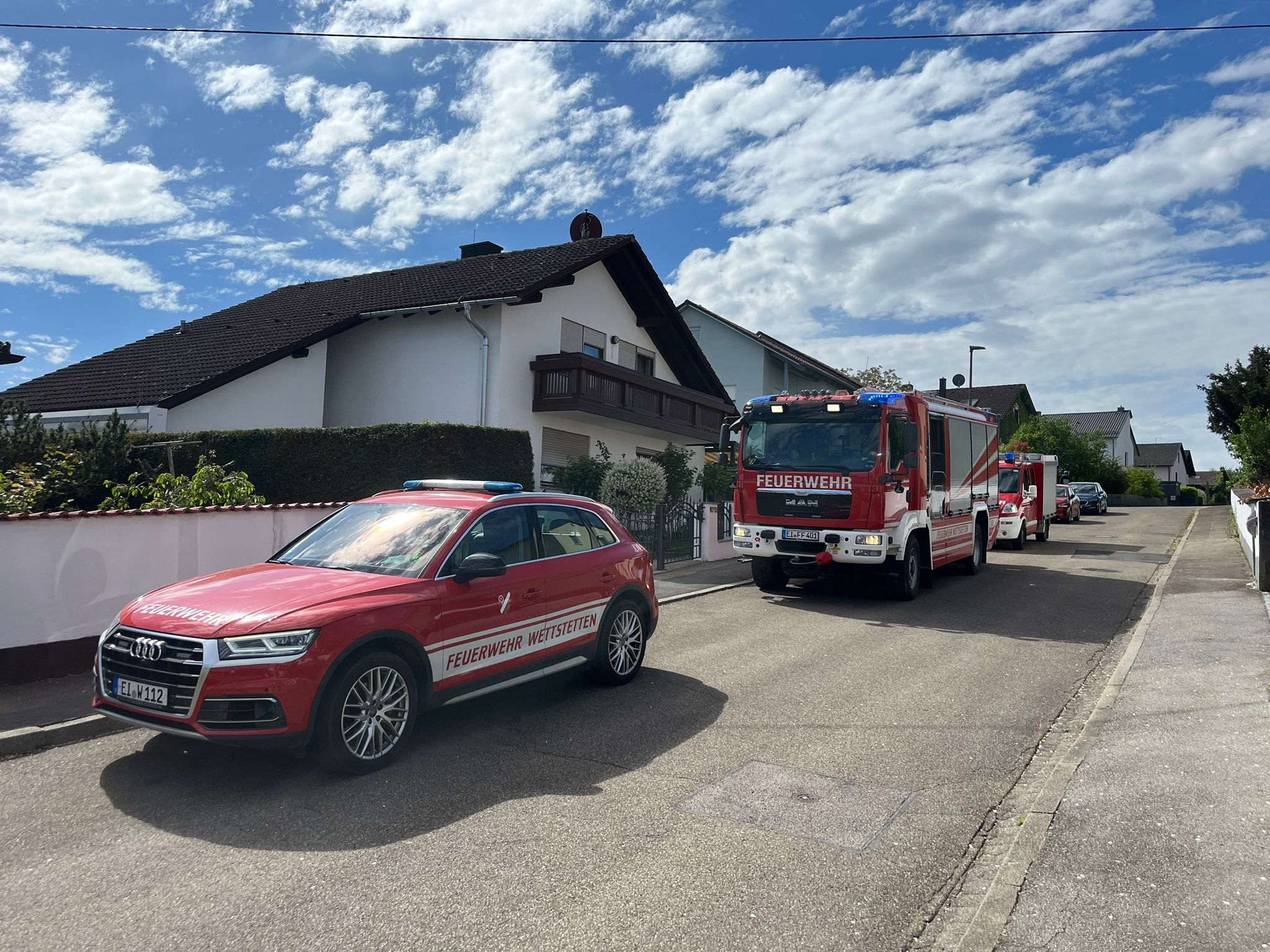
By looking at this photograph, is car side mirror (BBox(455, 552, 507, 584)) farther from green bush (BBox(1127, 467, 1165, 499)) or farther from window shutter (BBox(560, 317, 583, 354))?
green bush (BBox(1127, 467, 1165, 499))

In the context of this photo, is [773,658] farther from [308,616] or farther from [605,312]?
[605,312]

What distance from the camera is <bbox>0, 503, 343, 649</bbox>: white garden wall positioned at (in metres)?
7.38

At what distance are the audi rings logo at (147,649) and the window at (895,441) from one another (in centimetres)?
966

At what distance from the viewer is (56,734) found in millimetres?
6008

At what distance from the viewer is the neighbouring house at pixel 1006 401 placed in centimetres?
6462

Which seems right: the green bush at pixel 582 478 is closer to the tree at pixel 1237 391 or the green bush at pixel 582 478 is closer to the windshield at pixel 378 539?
the windshield at pixel 378 539

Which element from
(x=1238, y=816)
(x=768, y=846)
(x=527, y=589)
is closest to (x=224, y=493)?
(x=527, y=589)

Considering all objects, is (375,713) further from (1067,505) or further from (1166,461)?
(1166,461)

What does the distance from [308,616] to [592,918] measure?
234cm

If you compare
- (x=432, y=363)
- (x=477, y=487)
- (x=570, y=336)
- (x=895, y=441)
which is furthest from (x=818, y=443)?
(x=570, y=336)

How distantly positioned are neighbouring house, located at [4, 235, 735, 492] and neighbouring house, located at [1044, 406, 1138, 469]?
78.4 m

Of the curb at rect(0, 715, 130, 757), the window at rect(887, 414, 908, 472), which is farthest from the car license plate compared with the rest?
the window at rect(887, 414, 908, 472)

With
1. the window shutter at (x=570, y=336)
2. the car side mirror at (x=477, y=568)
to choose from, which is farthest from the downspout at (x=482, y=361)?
the car side mirror at (x=477, y=568)

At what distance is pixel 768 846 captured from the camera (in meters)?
4.41
